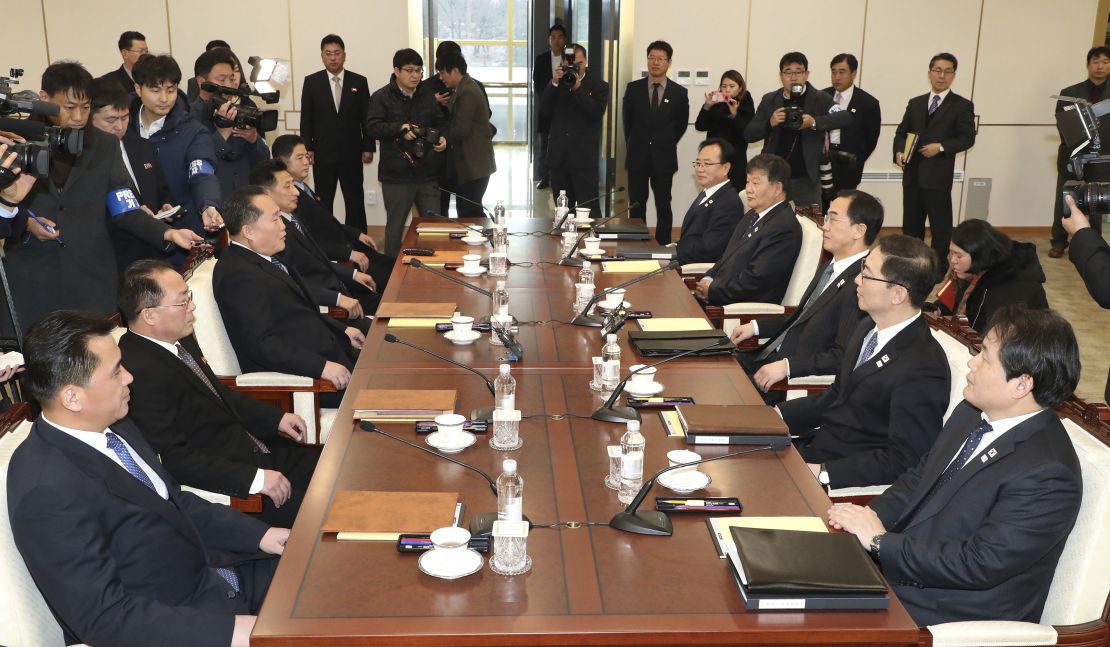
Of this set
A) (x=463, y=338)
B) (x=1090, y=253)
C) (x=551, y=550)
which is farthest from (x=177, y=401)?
(x=1090, y=253)

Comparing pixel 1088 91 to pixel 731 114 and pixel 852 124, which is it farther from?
pixel 731 114

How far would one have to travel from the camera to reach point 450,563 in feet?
6.79

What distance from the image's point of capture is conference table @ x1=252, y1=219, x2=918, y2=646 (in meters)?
1.88

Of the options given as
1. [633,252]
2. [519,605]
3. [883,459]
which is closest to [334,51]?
[633,252]

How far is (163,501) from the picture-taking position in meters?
2.29

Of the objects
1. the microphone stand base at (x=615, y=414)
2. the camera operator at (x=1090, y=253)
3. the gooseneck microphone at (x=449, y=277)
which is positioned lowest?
the microphone stand base at (x=615, y=414)

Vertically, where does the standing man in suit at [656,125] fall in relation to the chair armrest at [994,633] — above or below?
above

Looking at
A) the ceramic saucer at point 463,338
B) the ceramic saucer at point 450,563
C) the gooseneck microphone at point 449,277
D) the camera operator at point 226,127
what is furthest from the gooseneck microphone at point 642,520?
the camera operator at point 226,127

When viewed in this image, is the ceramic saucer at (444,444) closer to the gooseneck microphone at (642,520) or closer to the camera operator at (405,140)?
the gooseneck microphone at (642,520)

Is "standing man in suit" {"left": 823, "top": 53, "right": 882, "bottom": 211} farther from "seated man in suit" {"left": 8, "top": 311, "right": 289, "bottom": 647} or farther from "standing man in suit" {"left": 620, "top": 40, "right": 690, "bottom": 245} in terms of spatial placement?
"seated man in suit" {"left": 8, "top": 311, "right": 289, "bottom": 647}

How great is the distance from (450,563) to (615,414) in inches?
36.3

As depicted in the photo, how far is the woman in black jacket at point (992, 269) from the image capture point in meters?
4.21

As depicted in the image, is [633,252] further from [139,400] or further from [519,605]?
[519,605]

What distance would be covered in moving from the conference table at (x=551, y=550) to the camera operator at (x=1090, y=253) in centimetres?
125
